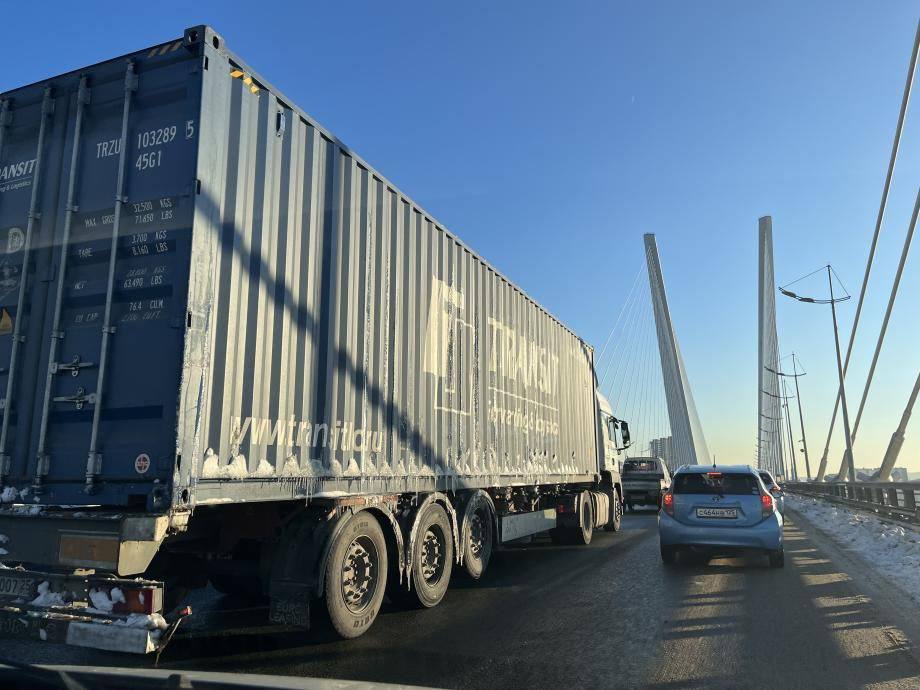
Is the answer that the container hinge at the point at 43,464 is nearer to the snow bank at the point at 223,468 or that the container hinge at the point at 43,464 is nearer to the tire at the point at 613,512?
the snow bank at the point at 223,468

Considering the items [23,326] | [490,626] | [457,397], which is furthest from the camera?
[457,397]

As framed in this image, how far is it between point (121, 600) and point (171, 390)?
1.25m

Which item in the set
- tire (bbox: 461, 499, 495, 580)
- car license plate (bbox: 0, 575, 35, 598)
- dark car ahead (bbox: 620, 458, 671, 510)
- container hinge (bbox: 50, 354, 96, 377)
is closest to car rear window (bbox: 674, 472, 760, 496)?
tire (bbox: 461, 499, 495, 580)

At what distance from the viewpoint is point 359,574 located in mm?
5676

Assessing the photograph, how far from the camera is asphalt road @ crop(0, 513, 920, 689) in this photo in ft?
15.0

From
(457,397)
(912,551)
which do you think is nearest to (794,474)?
(912,551)

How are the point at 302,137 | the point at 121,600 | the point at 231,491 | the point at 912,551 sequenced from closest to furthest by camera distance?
the point at 121,600
the point at 231,491
the point at 302,137
the point at 912,551

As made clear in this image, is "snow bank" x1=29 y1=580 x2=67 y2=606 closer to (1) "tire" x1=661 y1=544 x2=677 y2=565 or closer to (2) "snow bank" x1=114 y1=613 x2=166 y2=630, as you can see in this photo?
(2) "snow bank" x1=114 y1=613 x2=166 y2=630

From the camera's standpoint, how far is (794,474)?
249ft

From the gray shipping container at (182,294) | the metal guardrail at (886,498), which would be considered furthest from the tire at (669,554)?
the metal guardrail at (886,498)

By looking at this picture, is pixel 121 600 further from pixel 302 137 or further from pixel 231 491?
pixel 302 137

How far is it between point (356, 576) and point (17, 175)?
4006mm

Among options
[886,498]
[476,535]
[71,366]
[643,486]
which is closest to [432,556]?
[476,535]

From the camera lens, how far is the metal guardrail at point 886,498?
16.4m
